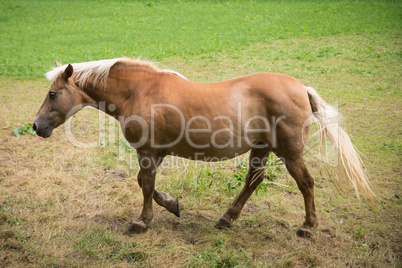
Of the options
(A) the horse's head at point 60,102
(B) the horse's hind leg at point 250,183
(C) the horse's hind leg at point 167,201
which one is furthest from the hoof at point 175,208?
(A) the horse's head at point 60,102

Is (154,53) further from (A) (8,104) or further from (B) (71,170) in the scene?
(B) (71,170)

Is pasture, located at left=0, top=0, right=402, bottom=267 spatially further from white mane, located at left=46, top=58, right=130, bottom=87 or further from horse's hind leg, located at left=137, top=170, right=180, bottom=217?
white mane, located at left=46, top=58, right=130, bottom=87

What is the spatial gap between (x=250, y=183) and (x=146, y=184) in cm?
135


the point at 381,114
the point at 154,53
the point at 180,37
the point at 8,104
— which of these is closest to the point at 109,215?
the point at 8,104

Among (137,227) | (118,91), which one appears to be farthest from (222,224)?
(118,91)

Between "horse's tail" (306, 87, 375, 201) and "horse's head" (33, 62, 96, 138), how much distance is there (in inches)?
108

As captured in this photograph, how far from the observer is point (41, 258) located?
3715mm

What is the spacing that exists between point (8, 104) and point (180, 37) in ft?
28.8

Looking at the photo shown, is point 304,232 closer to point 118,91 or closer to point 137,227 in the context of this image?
point 137,227

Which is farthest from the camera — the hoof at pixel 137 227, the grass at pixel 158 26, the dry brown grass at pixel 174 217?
the grass at pixel 158 26

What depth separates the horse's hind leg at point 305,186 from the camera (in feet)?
13.1

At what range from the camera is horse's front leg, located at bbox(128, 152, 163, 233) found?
13.5 ft

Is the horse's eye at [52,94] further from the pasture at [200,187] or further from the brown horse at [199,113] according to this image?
the pasture at [200,187]

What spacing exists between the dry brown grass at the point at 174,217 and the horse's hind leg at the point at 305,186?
15 centimetres
